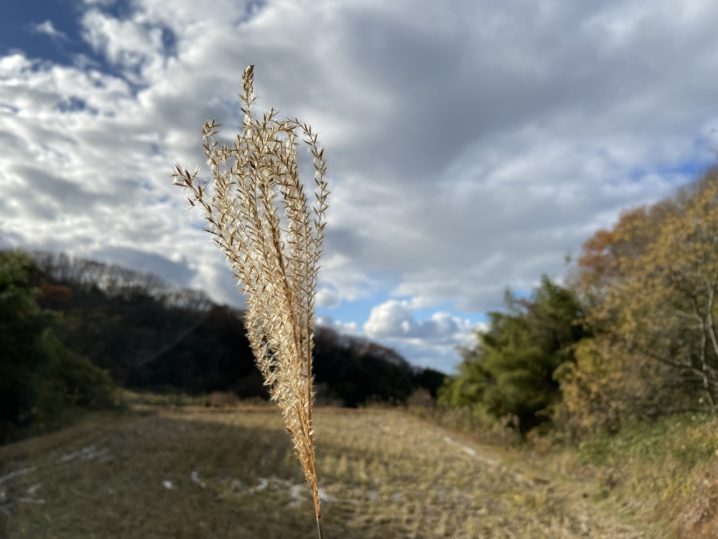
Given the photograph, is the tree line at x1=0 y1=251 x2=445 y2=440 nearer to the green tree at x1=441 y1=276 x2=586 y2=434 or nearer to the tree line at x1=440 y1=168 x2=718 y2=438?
the green tree at x1=441 y1=276 x2=586 y2=434

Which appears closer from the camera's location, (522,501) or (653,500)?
(653,500)

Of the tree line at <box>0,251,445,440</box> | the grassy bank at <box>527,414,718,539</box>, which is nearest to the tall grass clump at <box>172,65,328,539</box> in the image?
the grassy bank at <box>527,414,718,539</box>

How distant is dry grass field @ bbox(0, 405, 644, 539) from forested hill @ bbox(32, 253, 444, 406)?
1567cm

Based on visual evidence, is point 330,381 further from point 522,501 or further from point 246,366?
point 522,501

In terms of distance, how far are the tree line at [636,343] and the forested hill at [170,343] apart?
48.4 ft

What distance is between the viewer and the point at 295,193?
1.74 meters

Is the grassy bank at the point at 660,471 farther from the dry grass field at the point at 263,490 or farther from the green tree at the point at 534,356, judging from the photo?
the green tree at the point at 534,356

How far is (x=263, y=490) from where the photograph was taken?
8477 mm

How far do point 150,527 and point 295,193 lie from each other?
20.7 ft

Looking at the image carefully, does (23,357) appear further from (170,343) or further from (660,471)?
(170,343)

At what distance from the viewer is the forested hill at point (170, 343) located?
94.1ft

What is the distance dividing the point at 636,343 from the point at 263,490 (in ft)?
21.3

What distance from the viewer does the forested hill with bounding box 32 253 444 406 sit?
94.1ft

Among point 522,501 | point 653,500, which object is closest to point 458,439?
point 522,501
